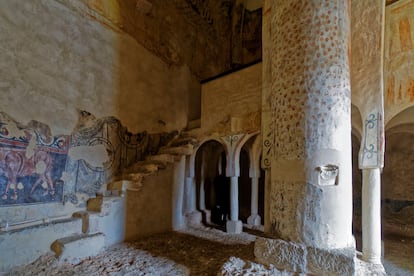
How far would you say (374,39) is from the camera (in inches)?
145

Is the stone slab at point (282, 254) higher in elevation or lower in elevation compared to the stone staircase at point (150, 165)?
lower

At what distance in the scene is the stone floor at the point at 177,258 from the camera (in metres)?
3.51

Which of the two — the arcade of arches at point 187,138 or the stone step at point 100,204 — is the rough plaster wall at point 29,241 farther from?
the stone step at point 100,204

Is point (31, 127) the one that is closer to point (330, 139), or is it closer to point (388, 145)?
point (330, 139)

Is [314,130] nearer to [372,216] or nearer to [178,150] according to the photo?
[372,216]

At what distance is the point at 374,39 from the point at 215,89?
3.61 meters

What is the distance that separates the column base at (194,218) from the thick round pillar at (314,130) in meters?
4.07

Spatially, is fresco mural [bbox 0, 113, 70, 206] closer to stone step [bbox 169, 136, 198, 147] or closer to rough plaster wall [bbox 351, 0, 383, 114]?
stone step [bbox 169, 136, 198, 147]

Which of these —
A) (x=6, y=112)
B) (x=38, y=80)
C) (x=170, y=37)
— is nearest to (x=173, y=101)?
(x=170, y=37)

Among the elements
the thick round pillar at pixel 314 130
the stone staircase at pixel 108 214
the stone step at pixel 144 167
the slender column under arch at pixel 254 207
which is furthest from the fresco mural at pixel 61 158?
the thick round pillar at pixel 314 130

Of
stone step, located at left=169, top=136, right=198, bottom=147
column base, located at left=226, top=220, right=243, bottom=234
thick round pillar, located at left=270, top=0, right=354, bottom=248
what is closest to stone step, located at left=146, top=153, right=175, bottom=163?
stone step, located at left=169, top=136, right=198, bottom=147

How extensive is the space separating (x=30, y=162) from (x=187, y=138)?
3675 millimetres

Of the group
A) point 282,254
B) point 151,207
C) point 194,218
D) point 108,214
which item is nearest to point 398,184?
point 194,218

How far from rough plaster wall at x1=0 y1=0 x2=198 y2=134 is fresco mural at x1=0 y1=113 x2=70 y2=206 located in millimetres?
191
